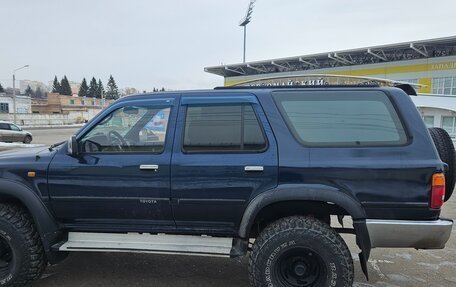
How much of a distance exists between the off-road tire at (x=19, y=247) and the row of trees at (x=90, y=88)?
12643 cm

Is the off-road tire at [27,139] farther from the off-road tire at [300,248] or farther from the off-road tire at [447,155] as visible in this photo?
the off-road tire at [447,155]

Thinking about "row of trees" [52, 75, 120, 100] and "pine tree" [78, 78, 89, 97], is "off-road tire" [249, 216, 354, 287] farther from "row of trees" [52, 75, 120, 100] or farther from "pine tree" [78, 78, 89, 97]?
"pine tree" [78, 78, 89, 97]

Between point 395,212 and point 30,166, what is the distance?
337 centimetres

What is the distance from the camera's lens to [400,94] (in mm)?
3322

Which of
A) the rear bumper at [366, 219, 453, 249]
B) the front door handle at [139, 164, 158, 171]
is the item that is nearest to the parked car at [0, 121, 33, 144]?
the front door handle at [139, 164, 158, 171]

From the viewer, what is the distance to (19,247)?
3508 mm

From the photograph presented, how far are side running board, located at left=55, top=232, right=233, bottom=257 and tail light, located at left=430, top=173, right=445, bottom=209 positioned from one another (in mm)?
1792

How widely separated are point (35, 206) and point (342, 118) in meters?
2.97

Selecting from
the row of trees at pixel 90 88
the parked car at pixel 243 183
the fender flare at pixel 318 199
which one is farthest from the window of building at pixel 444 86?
the row of trees at pixel 90 88

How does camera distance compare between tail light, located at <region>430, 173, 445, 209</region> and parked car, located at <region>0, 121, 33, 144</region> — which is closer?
tail light, located at <region>430, 173, 445, 209</region>

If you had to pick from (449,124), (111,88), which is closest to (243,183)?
(449,124)

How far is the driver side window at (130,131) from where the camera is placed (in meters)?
3.53

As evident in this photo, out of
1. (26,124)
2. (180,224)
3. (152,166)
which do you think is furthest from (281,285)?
(26,124)

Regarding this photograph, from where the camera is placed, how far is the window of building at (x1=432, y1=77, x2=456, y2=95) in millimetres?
33438
